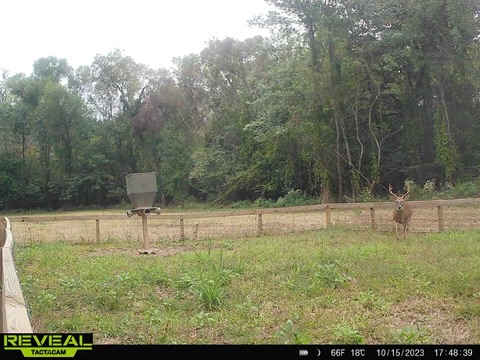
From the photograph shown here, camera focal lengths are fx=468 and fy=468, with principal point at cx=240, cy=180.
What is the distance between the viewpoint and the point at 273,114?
88.6 ft

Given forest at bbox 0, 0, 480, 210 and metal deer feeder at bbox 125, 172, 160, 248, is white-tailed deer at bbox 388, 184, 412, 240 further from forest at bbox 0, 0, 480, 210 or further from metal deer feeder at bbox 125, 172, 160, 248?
forest at bbox 0, 0, 480, 210

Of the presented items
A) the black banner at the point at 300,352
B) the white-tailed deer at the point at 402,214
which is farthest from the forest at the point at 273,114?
the black banner at the point at 300,352

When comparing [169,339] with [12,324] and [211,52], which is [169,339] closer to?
[12,324]

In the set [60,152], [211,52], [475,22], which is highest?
[211,52]

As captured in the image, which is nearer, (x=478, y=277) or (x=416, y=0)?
(x=478, y=277)

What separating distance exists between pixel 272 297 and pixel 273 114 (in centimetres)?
2252

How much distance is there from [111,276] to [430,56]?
20283 mm

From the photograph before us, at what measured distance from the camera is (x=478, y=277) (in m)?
5.38

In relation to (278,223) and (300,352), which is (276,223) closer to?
(278,223)

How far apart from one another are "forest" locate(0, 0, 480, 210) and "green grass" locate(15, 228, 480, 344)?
16031 millimetres

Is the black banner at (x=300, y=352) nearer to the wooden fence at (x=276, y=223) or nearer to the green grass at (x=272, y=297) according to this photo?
the green grass at (x=272, y=297)

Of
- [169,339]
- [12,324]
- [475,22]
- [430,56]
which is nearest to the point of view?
[12,324]

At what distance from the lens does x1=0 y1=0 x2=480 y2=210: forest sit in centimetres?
2261

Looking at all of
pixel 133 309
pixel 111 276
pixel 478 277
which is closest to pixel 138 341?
pixel 133 309
